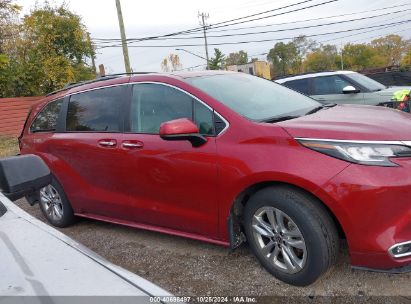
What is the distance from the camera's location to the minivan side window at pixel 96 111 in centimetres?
427

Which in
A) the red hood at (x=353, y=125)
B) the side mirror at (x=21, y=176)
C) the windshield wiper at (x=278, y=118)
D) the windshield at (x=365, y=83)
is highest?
the side mirror at (x=21, y=176)

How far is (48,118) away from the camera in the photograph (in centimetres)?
521

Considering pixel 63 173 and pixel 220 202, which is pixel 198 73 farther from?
pixel 63 173

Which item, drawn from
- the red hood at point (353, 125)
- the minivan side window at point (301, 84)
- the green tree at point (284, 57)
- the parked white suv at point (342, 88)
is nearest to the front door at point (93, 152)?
the red hood at point (353, 125)

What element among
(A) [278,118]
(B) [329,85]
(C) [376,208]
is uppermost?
(A) [278,118]

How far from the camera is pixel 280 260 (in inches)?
129

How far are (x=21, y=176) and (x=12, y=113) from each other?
16.8m

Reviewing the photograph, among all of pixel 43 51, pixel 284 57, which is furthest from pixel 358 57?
pixel 43 51

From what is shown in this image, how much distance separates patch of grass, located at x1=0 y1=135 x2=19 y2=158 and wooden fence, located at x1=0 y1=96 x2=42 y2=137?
2.22 feet

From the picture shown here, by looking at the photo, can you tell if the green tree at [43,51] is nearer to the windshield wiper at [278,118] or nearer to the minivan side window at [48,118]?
the minivan side window at [48,118]

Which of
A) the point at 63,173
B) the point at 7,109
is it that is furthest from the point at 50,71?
the point at 63,173

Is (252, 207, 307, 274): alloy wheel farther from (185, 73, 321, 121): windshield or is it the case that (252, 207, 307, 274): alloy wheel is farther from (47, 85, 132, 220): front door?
(47, 85, 132, 220): front door

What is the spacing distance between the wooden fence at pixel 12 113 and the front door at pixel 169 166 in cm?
1428

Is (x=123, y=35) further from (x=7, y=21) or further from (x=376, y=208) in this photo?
(x=376, y=208)
